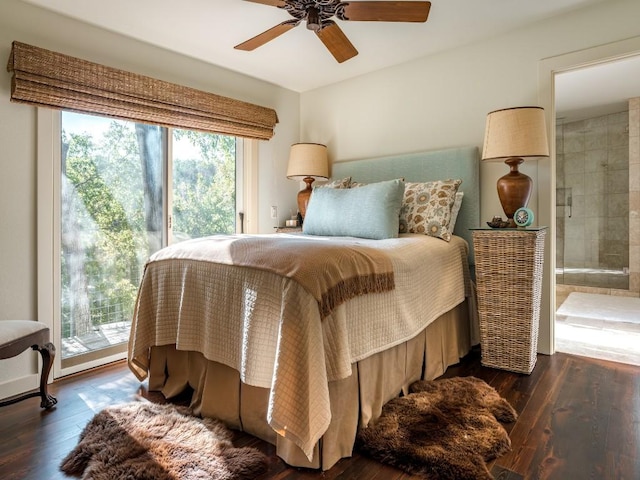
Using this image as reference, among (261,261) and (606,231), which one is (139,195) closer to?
(261,261)

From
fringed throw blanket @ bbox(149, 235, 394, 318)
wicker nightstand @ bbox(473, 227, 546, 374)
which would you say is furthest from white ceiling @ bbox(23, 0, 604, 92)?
fringed throw blanket @ bbox(149, 235, 394, 318)

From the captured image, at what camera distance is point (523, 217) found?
2.42 metres

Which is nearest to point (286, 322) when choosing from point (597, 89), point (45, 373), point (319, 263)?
point (319, 263)

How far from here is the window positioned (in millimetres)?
2574

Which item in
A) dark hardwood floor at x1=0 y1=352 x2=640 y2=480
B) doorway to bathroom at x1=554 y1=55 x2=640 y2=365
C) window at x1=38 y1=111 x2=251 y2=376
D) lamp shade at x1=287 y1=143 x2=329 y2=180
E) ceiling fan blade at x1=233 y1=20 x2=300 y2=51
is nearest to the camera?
dark hardwood floor at x1=0 y1=352 x2=640 y2=480

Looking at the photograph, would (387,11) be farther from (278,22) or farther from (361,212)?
(361,212)

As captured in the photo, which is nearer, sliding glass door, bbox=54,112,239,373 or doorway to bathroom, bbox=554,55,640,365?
sliding glass door, bbox=54,112,239,373

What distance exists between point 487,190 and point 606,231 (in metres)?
3.37

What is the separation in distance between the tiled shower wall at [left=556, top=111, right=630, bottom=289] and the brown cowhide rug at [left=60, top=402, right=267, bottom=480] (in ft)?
17.3

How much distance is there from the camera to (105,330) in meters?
2.79

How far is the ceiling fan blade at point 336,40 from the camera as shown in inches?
89.7

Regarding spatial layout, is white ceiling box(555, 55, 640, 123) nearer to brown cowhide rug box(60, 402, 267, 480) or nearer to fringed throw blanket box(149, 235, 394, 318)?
fringed throw blanket box(149, 235, 394, 318)

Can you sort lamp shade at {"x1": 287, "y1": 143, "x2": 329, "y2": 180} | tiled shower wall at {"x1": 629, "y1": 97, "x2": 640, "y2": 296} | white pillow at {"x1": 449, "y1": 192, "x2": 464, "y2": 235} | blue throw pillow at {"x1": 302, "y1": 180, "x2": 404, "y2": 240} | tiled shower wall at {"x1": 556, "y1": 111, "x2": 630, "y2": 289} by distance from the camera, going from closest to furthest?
blue throw pillow at {"x1": 302, "y1": 180, "x2": 404, "y2": 240} < white pillow at {"x1": 449, "y1": 192, "x2": 464, "y2": 235} < lamp shade at {"x1": 287, "y1": 143, "x2": 329, "y2": 180} < tiled shower wall at {"x1": 629, "y1": 97, "x2": 640, "y2": 296} < tiled shower wall at {"x1": 556, "y1": 111, "x2": 630, "y2": 289}

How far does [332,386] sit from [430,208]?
1572mm
